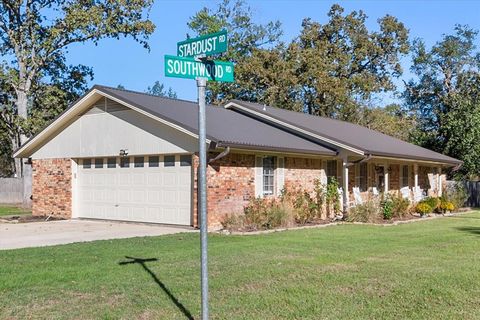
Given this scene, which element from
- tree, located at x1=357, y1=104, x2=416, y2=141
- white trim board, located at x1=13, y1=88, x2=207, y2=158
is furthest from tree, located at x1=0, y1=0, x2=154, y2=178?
tree, located at x1=357, y1=104, x2=416, y2=141

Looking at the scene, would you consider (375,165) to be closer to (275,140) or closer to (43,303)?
(275,140)

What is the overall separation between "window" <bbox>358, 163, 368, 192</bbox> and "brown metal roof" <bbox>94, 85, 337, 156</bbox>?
12.3 feet

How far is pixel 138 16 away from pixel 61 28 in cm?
410

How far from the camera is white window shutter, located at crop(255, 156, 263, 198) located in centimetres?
1739

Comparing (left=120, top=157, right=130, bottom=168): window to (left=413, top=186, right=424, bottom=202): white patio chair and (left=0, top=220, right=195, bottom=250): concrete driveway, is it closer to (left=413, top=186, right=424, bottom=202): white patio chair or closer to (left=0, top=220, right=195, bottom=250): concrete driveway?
(left=0, top=220, right=195, bottom=250): concrete driveway

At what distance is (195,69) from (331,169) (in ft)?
54.7

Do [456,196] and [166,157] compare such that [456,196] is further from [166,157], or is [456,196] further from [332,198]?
[166,157]

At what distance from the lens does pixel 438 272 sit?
8172mm

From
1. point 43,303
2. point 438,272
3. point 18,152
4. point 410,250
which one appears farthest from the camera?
point 18,152

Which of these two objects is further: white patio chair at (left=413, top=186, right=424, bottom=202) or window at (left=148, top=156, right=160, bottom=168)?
white patio chair at (left=413, top=186, right=424, bottom=202)

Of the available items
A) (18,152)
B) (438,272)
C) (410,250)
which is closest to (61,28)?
(18,152)

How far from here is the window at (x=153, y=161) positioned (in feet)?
56.9

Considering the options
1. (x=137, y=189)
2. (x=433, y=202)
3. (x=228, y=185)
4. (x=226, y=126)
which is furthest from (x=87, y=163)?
(x=433, y=202)

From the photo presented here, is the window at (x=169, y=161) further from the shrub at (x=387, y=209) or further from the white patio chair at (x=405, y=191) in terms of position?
the white patio chair at (x=405, y=191)
